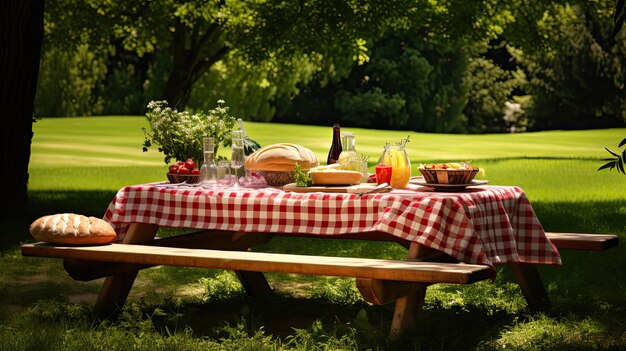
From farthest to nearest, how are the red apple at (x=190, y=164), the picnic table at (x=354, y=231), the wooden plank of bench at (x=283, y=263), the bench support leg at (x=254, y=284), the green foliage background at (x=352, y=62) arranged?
the green foliage background at (x=352, y=62) → the bench support leg at (x=254, y=284) → the red apple at (x=190, y=164) → the picnic table at (x=354, y=231) → the wooden plank of bench at (x=283, y=263)

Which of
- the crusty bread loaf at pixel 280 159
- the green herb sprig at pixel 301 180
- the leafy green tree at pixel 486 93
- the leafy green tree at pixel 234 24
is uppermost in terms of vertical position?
the leafy green tree at pixel 234 24

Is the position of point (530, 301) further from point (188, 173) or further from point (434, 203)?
point (188, 173)

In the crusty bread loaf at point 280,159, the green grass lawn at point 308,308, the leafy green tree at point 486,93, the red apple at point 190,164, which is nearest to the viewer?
the green grass lawn at point 308,308

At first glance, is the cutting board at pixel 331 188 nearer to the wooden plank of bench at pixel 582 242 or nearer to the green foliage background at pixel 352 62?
the wooden plank of bench at pixel 582 242

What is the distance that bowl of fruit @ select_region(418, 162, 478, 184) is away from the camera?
5773mm

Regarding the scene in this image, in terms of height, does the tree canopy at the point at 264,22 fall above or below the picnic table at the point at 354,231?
above

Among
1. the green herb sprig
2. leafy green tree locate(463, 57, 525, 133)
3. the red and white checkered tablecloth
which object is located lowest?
leafy green tree locate(463, 57, 525, 133)

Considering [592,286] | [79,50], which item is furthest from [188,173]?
[79,50]

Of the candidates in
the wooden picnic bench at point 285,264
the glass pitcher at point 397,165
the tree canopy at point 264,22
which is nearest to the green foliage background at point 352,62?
the tree canopy at point 264,22

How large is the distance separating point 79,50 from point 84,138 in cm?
835

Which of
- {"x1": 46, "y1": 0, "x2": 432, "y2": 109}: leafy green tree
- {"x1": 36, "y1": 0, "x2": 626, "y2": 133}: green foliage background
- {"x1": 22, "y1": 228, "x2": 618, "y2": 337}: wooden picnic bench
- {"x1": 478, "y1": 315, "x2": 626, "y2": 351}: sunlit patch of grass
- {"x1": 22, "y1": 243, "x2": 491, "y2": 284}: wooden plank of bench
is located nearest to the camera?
{"x1": 22, "y1": 243, "x2": 491, "y2": 284}: wooden plank of bench

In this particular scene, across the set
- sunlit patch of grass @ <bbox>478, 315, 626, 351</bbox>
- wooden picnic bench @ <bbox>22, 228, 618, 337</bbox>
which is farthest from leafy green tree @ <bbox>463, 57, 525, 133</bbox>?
sunlit patch of grass @ <bbox>478, 315, 626, 351</bbox>

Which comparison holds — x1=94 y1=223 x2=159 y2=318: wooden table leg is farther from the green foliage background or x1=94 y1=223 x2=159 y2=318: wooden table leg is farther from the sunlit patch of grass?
the green foliage background

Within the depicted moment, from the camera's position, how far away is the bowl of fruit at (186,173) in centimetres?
639
